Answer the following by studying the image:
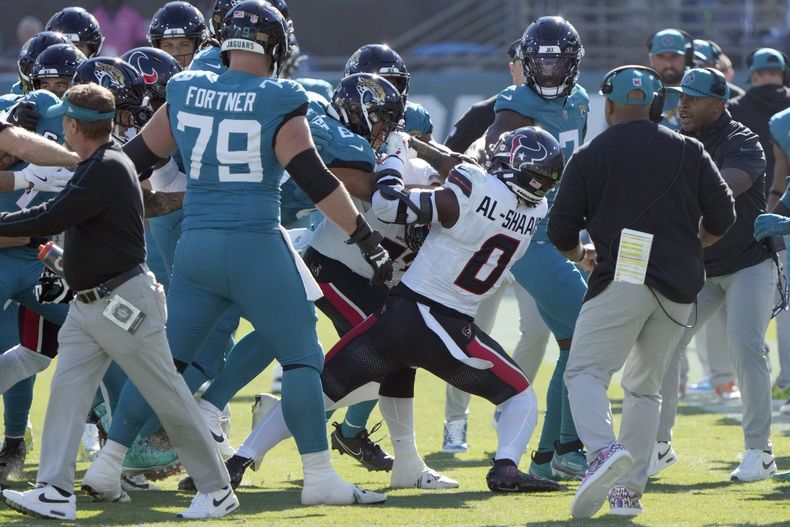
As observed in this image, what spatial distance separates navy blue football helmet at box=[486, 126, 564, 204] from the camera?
5789mm

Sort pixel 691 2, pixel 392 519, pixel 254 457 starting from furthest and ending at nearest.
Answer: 1. pixel 691 2
2. pixel 254 457
3. pixel 392 519

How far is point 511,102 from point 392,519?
2506 millimetres

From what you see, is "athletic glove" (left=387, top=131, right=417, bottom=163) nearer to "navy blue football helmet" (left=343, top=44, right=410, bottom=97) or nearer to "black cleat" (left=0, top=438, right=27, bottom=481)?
"navy blue football helmet" (left=343, top=44, right=410, bottom=97)

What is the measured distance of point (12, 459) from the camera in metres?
6.45

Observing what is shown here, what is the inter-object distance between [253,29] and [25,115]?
1.30 metres

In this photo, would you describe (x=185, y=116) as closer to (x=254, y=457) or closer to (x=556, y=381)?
(x=254, y=457)

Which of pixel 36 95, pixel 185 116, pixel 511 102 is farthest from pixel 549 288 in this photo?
pixel 36 95

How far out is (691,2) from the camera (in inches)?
695

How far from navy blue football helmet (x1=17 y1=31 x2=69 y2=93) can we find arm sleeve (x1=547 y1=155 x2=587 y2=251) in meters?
2.84

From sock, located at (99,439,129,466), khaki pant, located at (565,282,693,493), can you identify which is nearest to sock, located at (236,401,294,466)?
sock, located at (99,439,129,466)

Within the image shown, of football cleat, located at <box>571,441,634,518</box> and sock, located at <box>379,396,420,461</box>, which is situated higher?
football cleat, located at <box>571,441,634,518</box>

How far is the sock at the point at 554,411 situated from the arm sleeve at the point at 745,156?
1.20 m

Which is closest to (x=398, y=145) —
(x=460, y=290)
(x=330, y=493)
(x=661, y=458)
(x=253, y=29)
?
(x=460, y=290)

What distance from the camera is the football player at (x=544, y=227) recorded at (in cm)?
664
